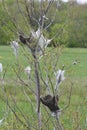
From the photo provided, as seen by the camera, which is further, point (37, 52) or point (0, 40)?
point (0, 40)

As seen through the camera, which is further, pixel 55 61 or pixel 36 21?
pixel 55 61

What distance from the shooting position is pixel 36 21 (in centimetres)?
256

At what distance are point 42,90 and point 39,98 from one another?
522 millimetres

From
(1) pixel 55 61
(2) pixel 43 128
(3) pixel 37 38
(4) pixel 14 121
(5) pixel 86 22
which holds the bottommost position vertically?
(5) pixel 86 22

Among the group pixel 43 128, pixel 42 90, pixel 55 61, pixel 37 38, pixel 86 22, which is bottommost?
pixel 86 22

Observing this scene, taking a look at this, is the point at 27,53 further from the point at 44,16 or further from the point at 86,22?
the point at 86,22

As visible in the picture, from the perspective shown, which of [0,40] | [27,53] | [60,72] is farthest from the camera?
[0,40]

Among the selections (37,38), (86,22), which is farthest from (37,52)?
(86,22)

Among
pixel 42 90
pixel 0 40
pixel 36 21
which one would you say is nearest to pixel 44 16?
pixel 36 21

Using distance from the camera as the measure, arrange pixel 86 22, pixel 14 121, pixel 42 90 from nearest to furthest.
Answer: pixel 42 90, pixel 14 121, pixel 86 22

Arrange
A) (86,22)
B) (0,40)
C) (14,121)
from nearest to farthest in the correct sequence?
1. (14,121)
2. (0,40)
3. (86,22)

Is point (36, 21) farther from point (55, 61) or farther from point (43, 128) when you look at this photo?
point (43, 128)

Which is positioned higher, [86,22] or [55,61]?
[55,61]

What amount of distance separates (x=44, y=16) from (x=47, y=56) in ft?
1.11
